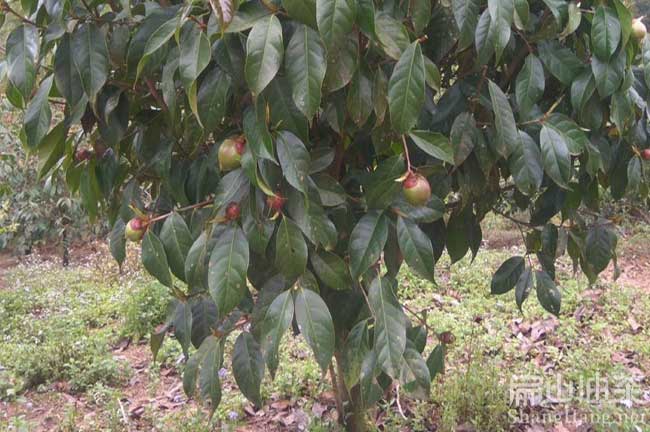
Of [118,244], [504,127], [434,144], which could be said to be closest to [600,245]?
[504,127]

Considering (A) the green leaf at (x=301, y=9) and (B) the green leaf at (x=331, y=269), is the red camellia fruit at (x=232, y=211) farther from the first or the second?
(A) the green leaf at (x=301, y=9)

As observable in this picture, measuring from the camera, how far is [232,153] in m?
1.04

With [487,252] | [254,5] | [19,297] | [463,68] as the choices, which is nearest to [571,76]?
[463,68]

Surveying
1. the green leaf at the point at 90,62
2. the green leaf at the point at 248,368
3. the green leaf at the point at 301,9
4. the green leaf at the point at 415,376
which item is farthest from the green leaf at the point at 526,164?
the green leaf at the point at 90,62

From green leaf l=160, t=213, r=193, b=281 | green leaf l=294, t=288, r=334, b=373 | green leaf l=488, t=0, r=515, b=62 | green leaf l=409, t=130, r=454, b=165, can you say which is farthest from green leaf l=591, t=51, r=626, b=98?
green leaf l=160, t=213, r=193, b=281

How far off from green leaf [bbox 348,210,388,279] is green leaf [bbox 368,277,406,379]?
0.20 feet

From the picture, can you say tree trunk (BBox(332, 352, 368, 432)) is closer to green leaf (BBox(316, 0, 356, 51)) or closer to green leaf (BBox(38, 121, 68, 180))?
green leaf (BBox(38, 121, 68, 180))

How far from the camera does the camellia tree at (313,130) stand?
0.97 meters

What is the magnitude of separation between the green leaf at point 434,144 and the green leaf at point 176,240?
45cm

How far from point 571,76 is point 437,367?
736 millimetres

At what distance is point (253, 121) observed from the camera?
0.98 metres

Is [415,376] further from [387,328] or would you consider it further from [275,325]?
[275,325]

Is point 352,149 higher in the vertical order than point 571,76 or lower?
lower

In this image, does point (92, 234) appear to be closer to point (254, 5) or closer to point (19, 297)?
point (19, 297)
